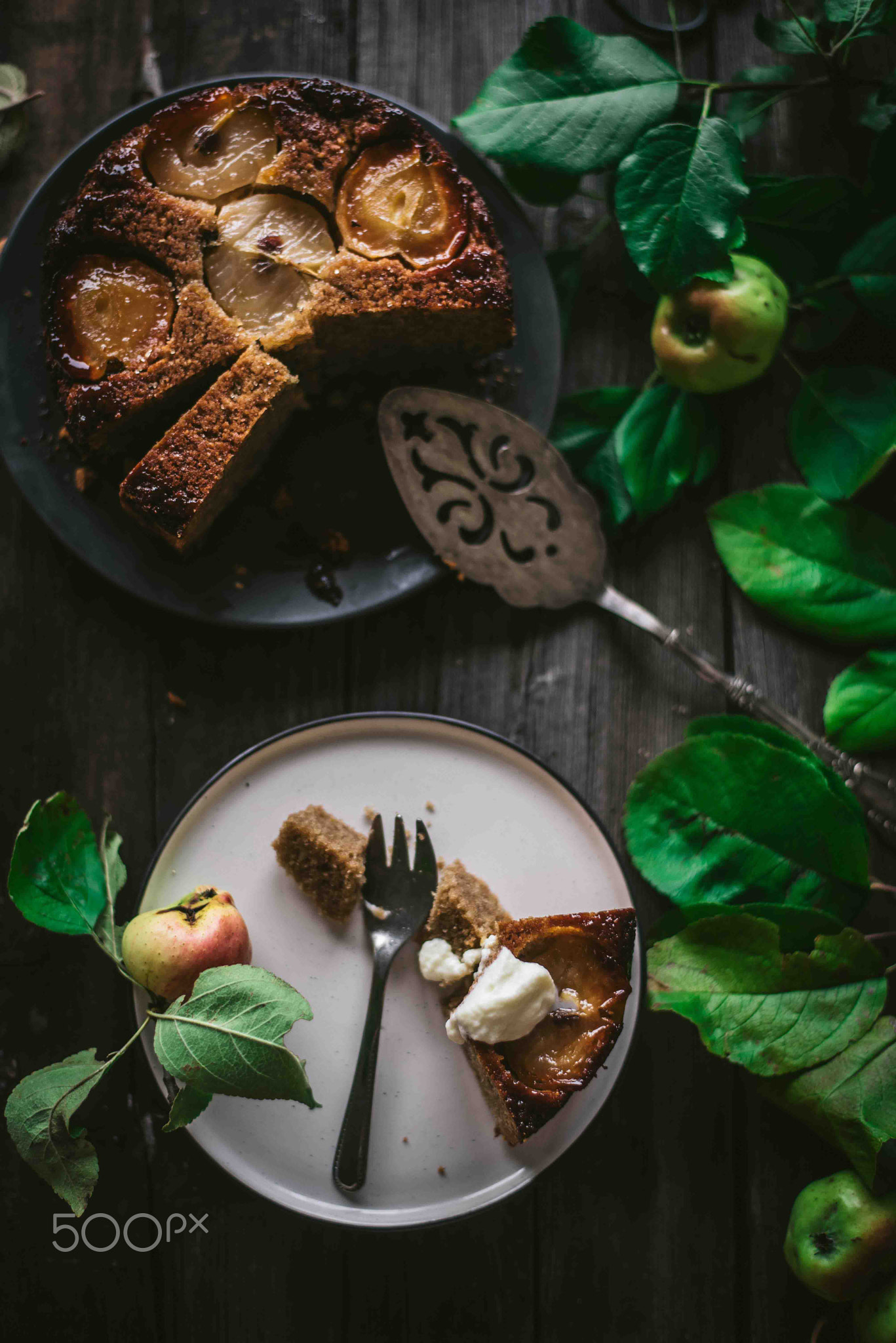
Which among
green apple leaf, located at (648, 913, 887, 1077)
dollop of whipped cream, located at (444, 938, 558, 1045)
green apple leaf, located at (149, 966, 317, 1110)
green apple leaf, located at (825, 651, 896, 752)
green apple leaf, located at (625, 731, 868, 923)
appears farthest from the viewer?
green apple leaf, located at (825, 651, 896, 752)

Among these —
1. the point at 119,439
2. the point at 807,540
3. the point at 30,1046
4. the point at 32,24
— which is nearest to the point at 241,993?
the point at 30,1046

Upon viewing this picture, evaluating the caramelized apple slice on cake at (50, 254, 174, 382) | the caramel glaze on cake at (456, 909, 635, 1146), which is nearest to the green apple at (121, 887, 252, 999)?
the caramel glaze on cake at (456, 909, 635, 1146)

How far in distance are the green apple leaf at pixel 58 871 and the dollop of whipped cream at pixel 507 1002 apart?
728mm

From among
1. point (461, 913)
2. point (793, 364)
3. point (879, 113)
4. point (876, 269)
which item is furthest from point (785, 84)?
point (461, 913)

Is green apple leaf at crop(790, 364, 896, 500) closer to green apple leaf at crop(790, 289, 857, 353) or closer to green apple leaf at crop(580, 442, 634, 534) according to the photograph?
green apple leaf at crop(790, 289, 857, 353)

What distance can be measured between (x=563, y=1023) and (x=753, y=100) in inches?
75.6

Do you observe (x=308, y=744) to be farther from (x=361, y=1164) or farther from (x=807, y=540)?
(x=807, y=540)

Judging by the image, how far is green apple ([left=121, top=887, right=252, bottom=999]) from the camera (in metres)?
1.58

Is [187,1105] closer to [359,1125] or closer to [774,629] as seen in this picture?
[359,1125]

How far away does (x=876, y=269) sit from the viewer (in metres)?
1.79

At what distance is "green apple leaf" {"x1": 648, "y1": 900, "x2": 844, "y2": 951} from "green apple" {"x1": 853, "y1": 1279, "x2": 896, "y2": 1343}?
610mm

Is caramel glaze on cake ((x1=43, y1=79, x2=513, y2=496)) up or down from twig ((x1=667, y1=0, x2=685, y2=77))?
down

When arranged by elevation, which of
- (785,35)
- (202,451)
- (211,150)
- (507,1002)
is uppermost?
(785,35)

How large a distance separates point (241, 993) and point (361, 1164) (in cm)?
45
